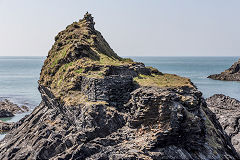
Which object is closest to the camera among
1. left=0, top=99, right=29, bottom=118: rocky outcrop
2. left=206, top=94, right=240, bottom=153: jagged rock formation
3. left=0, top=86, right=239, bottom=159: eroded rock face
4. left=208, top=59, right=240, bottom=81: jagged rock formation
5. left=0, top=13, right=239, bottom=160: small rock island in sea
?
left=0, top=86, right=239, bottom=159: eroded rock face

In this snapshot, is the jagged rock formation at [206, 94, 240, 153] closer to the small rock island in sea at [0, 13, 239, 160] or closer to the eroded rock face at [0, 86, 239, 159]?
the small rock island in sea at [0, 13, 239, 160]

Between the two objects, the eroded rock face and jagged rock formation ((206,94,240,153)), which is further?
jagged rock formation ((206,94,240,153))

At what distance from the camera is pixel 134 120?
92.3ft

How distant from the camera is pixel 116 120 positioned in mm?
29562

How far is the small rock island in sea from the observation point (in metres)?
26.8

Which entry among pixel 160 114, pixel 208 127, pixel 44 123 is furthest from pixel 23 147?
pixel 208 127

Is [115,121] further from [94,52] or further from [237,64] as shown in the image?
[237,64]

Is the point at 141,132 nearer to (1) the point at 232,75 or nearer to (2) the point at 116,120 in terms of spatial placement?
(2) the point at 116,120

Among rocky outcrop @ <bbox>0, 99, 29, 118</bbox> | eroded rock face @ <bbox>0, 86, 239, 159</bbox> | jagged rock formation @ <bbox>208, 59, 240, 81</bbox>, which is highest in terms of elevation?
eroded rock face @ <bbox>0, 86, 239, 159</bbox>

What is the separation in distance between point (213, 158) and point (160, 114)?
648 cm

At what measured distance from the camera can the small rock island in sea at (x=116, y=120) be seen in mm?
26830

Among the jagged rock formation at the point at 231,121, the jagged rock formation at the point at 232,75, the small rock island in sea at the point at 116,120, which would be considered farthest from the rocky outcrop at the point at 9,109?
the jagged rock formation at the point at 232,75

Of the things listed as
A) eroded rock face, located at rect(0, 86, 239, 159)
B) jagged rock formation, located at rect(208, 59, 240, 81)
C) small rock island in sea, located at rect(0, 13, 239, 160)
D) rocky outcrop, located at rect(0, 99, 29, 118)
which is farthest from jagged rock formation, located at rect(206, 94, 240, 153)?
jagged rock formation, located at rect(208, 59, 240, 81)

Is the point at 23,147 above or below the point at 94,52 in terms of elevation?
below
